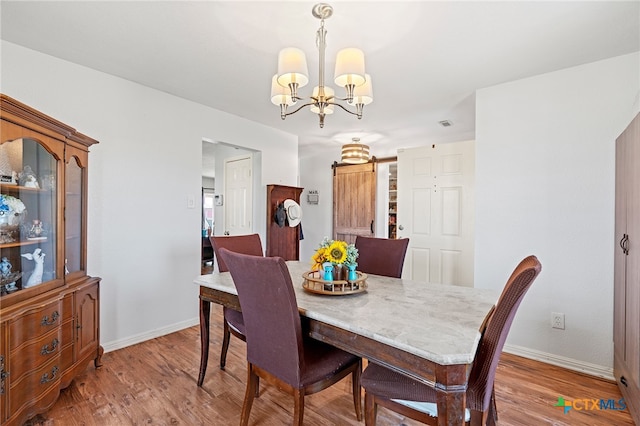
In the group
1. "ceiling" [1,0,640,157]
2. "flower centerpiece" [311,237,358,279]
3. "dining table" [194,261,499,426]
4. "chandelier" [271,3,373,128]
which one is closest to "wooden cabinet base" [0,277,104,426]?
"dining table" [194,261,499,426]

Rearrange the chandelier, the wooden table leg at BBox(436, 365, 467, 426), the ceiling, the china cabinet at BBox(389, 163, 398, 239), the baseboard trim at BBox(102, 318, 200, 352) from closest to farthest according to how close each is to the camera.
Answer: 1. the wooden table leg at BBox(436, 365, 467, 426)
2. the chandelier
3. the ceiling
4. the baseboard trim at BBox(102, 318, 200, 352)
5. the china cabinet at BBox(389, 163, 398, 239)

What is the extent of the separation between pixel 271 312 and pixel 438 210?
267 centimetres

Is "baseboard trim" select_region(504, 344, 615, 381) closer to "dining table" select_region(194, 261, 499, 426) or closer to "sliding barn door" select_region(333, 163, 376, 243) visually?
"dining table" select_region(194, 261, 499, 426)

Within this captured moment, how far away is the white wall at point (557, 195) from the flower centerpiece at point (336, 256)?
162 cm

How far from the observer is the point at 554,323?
234 centimetres

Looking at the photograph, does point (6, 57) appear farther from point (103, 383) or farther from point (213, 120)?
point (103, 383)

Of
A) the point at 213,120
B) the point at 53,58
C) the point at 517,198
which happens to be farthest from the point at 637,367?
the point at 53,58

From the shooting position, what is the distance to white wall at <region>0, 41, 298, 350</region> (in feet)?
7.43

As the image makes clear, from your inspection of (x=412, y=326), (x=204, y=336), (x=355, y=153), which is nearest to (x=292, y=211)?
(x=355, y=153)

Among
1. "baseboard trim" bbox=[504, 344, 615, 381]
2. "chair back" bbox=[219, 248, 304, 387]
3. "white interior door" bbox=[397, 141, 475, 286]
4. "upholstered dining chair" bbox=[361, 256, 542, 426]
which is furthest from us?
"white interior door" bbox=[397, 141, 475, 286]

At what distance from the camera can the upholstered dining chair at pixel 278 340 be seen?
49.5 inches

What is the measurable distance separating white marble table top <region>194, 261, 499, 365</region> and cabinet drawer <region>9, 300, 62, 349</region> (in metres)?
0.81

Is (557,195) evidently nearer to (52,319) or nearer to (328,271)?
(328,271)

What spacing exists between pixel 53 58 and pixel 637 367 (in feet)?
13.6
